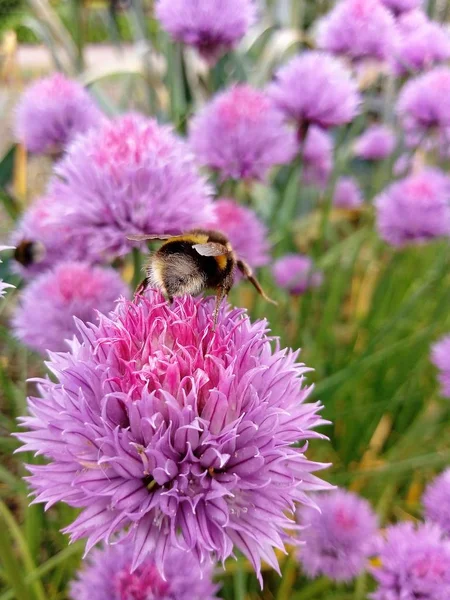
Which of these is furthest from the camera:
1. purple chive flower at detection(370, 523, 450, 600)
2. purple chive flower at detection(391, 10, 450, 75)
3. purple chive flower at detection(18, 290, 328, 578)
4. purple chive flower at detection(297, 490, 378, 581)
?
purple chive flower at detection(391, 10, 450, 75)

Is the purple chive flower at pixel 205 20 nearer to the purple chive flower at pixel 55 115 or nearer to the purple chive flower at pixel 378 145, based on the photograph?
the purple chive flower at pixel 55 115

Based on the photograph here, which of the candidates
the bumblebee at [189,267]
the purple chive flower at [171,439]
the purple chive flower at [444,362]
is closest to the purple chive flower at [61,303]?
the bumblebee at [189,267]

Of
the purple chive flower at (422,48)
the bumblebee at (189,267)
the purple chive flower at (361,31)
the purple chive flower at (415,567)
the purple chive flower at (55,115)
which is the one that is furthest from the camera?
the purple chive flower at (422,48)

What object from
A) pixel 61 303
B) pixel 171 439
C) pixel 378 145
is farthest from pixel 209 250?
pixel 378 145

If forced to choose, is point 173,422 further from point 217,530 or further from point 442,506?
point 442,506

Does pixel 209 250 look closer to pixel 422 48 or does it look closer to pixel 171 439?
pixel 171 439

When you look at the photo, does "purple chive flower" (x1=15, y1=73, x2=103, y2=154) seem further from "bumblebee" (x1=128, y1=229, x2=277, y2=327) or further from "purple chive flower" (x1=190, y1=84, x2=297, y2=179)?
"bumblebee" (x1=128, y1=229, x2=277, y2=327)

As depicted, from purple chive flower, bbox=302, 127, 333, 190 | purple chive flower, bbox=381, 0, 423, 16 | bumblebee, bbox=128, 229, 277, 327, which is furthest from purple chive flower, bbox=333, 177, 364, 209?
bumblebee, bbox=128, 229, 277, 327
